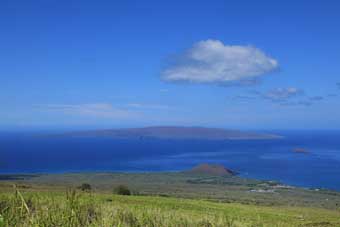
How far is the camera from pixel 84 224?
6398 millimetres

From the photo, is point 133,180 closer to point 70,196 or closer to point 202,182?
point 202,182

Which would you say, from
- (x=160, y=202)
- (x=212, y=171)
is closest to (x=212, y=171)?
(x=212, y=171)

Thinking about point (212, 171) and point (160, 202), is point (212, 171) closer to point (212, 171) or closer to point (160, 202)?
point (212, 171)

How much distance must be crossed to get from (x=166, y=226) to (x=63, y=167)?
131704 millimetres

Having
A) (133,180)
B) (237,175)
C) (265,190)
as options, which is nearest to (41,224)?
(265,190)

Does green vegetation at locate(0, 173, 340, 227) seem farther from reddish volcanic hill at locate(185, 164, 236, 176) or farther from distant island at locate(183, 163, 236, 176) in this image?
reddish volcanic hill at locate(185, 164, 236, 176)

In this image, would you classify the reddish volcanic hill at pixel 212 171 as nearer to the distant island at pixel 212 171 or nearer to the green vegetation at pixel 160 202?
the distant island at pixel 212 171

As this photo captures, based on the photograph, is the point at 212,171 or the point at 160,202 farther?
the point at 212,171

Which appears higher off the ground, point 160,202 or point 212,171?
point 160,202

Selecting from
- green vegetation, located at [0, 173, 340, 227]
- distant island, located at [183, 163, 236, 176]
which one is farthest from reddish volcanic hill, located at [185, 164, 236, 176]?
green vegetation, located at [0, 173, 340, 227]

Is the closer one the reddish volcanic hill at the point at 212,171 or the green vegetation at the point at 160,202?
the green vegetation at the point at 160,202

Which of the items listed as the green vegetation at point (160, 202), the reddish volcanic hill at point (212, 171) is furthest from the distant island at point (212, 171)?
the green vegetation at point (160, 202)

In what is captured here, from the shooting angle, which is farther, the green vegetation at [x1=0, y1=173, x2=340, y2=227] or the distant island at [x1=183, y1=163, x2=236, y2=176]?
the distant island at [x1=183, y1=163, x2=236, y2=176]

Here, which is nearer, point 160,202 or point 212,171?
point 160,202
